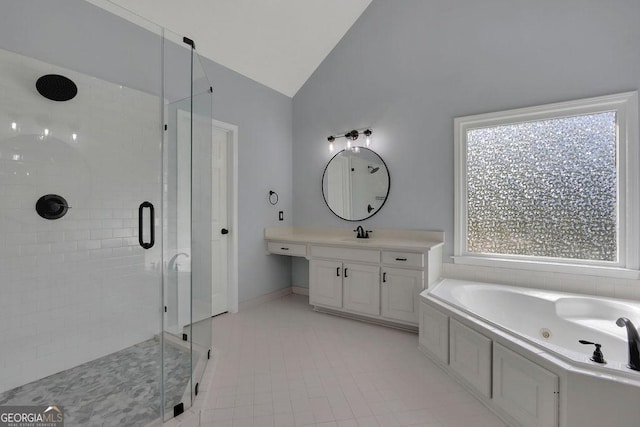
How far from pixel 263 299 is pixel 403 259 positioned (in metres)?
1.79

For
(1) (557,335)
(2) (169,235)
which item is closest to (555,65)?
(1) (557,335)

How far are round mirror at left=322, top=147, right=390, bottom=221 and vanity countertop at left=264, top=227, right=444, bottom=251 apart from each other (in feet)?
0.80

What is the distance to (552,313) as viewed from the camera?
204 cm

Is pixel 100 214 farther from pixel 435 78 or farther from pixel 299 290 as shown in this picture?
pixel 435 78

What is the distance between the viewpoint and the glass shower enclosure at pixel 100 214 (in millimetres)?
1650

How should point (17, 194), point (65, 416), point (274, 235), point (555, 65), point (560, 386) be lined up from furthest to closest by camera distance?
point (274, 235)
point (555, 65)
point (17, 194)
point (65, 416)
point (560, 386)

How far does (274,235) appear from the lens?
3531mm

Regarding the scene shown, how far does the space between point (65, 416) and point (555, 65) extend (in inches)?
158

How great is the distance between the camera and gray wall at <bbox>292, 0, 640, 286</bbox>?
2.21 metres

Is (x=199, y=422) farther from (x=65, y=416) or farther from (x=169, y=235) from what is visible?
(x=169, y=235)

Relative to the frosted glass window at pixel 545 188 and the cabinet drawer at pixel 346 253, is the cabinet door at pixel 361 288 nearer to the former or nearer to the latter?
the cabinet drawer at pixel 346 253

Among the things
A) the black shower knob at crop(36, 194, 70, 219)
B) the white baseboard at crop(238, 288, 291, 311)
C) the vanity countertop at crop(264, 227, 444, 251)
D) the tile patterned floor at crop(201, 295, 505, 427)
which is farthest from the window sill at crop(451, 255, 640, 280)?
the black shower knob at crop(36, 194, 70, 219)

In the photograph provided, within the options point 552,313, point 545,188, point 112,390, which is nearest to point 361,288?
point 552,313

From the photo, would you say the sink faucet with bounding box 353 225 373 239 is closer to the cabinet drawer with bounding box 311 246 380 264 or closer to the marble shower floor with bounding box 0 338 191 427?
the cabinet drawer with bounding box 311 246 380 264
